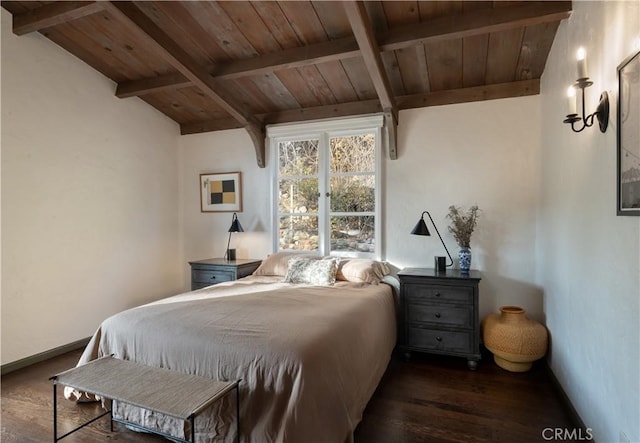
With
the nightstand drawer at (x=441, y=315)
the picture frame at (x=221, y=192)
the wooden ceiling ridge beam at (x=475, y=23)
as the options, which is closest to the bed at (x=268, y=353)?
the nightstand drawer at (x=441, y=315)

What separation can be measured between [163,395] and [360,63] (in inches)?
111

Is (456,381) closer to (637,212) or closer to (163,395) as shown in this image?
(637,212)

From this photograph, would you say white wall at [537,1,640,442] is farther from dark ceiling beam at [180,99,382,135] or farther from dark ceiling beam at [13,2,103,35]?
dark ceiling beam at [13,2,103,35]

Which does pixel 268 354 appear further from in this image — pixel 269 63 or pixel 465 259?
pixel 269 63

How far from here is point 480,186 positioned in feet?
10.4

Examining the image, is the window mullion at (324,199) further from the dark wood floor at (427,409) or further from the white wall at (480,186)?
the dark wood floor at (427,409)

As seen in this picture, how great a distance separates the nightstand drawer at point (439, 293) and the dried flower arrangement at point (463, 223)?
18.3 inches

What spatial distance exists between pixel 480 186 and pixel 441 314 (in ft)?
4.14

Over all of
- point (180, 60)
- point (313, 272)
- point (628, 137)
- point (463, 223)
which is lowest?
point (313, 272)

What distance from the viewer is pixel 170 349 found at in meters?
1.82

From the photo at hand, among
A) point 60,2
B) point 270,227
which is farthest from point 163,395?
point 60,2

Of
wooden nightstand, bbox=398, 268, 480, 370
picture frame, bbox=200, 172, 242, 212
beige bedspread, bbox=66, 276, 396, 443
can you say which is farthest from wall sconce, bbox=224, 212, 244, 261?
wooden nightstand, bbox=398, 268, 480, 370

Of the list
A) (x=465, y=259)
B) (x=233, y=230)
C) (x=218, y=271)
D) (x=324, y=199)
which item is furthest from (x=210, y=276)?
(x=465, y=259)

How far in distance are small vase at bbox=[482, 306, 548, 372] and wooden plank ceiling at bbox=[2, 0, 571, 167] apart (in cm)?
185
